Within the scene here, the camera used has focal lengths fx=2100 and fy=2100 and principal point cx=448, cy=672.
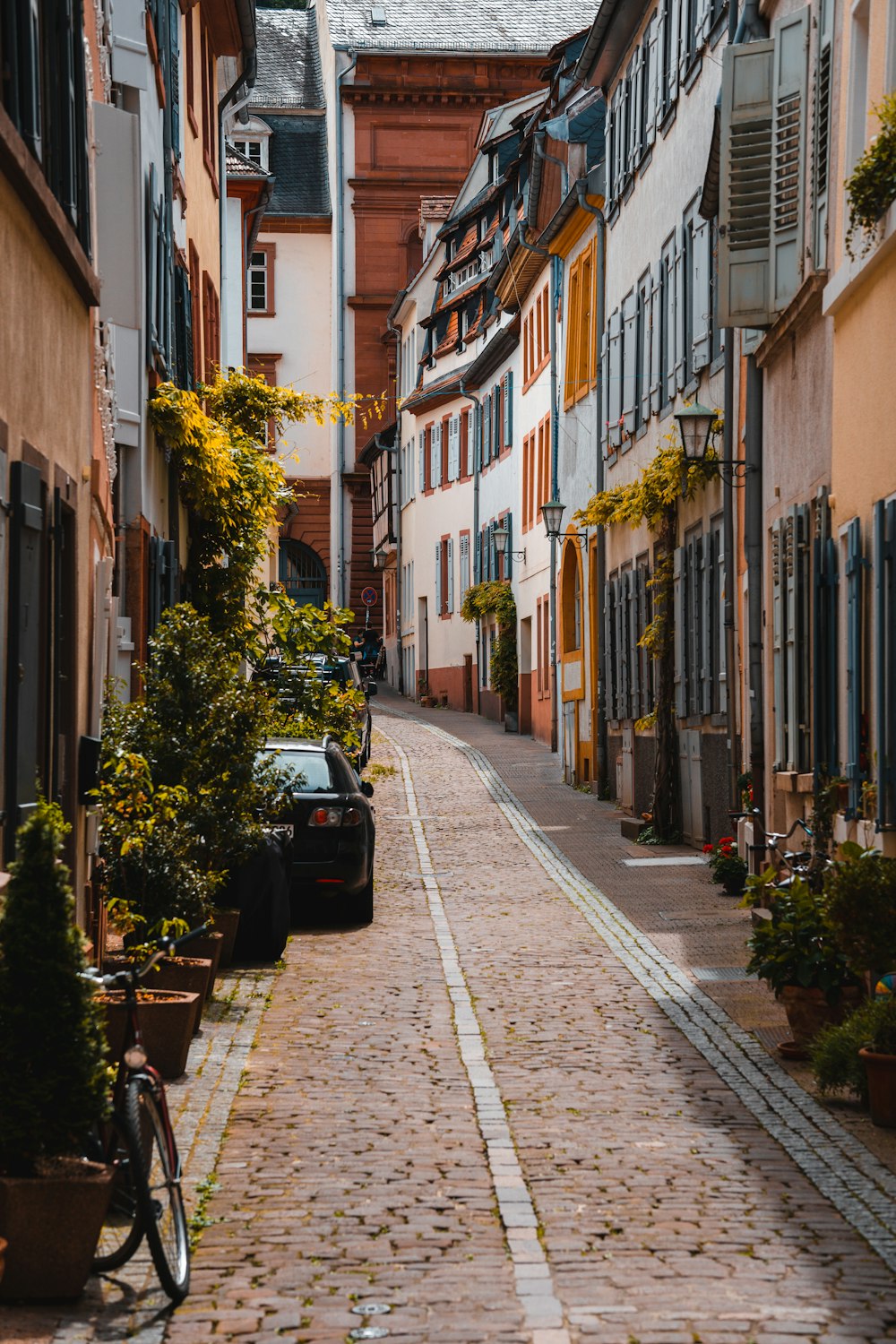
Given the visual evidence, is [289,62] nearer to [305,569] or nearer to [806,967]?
[305,569]

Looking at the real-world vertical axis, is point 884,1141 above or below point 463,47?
below

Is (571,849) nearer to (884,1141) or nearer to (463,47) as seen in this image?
(884,1141)

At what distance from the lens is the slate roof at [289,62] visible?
7162 cm

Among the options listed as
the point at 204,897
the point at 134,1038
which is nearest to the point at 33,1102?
the point at 134,1038

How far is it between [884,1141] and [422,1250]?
8.65 ft

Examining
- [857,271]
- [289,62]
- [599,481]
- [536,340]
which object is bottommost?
[857,271]

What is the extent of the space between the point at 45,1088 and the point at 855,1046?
436cm

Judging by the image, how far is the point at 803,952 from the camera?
421 inches

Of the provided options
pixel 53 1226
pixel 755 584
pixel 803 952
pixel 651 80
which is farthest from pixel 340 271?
pixel 53 1226

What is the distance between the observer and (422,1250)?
688 centimetres

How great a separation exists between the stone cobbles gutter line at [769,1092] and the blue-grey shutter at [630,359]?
10.1 metres

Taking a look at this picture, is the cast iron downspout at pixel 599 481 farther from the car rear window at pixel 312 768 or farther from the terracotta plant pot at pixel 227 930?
the terracotta plant pot at pixel 227 930

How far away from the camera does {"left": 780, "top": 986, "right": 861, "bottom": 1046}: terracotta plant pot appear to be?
34.9ft

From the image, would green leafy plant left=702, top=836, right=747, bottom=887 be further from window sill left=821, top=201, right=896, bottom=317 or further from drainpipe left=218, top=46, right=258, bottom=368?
drainpipe left=218, top=46, right=258, bottom=368
